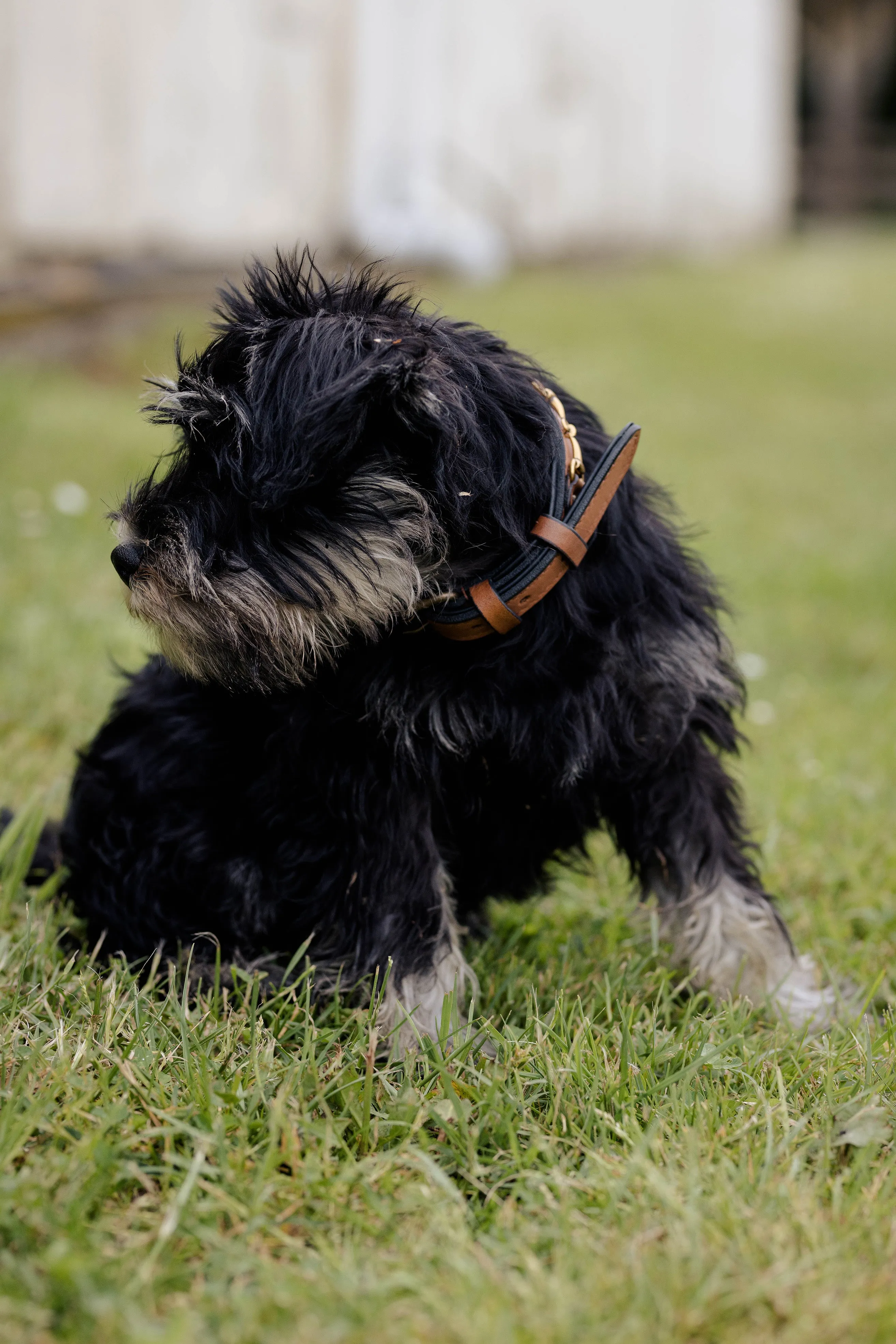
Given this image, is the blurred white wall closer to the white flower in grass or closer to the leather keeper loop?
the white flower in grass

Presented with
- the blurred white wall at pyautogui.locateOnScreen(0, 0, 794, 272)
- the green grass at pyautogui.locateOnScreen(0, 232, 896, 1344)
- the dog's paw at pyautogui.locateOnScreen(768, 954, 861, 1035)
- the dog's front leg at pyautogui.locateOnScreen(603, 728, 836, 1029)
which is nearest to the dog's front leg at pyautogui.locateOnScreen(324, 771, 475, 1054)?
the green grass at pyautogui.locateOnScreen(0, 232, 896, 1344)

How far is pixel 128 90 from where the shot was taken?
29.4 ft

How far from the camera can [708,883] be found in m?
2.72

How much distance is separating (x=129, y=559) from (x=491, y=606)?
2.23 feet

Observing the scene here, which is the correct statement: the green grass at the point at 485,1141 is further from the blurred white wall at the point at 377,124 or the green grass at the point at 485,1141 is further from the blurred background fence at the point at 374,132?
the blurred white wall at the point at 377,124

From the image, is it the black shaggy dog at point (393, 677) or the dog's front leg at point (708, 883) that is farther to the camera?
the dog's front leg at point (708, 883)

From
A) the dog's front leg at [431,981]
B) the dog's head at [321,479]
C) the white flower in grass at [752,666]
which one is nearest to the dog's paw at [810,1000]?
the dog's front leg at [431,981]

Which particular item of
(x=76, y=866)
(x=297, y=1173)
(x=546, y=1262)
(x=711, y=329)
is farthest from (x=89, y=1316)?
(x=711, y=329)

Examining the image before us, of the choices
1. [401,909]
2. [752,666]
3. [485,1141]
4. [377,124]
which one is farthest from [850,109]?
[485,1141]

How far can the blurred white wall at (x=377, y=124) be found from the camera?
27.7 feet

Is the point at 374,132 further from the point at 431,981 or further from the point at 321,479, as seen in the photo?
the point at 431,981

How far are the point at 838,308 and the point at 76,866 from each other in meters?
14.5

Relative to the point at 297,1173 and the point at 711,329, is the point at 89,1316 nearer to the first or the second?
the point at 297,1173

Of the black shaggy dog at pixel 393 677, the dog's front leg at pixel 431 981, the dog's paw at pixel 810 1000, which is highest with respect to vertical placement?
the black shaggy dog at pixel 393 677
